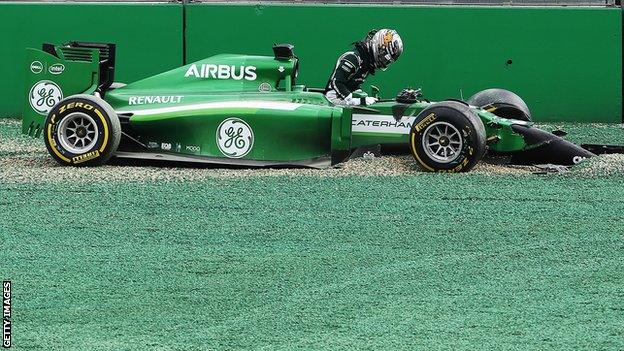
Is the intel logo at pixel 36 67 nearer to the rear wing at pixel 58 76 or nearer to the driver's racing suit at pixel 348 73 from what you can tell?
the rear wing at pixel 58 76

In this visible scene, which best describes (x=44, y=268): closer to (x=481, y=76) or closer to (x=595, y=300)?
(x=595, y=300)

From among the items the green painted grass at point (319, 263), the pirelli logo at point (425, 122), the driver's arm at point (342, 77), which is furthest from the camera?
the driver's arm at point (342, 77)

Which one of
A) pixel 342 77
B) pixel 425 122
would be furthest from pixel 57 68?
pixel 425 122

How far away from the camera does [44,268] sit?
7516 mm

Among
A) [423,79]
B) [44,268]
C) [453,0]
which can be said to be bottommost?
[44,268]

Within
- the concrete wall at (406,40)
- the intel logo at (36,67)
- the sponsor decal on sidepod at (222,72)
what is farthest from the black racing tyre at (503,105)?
the intel logo at (36,67)

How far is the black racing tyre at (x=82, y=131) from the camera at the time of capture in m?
10.8

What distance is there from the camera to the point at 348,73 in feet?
38.5

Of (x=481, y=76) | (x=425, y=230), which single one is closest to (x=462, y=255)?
(x=425, y=230)

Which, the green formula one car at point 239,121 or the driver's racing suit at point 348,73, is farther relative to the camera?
the driver's racing suit at point 348,73

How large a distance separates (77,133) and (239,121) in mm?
1383

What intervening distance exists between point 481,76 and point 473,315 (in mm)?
7934

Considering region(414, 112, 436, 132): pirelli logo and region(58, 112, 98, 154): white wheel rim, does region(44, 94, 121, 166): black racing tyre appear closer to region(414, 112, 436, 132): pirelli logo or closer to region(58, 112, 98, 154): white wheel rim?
region(58, 112, 98, 154): white wheel rim

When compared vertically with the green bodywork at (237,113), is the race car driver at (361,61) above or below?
above
